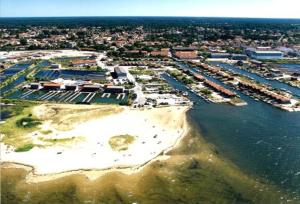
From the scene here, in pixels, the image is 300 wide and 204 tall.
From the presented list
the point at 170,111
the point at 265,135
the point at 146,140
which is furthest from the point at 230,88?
the point at 146,140

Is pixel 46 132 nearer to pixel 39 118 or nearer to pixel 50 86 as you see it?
pixel 39 118

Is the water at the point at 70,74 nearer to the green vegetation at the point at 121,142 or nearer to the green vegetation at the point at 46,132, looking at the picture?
the green vegetation at the point at 46,132

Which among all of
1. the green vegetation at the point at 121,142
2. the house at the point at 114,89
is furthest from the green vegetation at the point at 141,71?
the green vegetation at the point at 121,142

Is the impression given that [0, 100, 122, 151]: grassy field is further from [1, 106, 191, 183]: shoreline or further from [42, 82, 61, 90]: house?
[42, 82, 61, 90]: house

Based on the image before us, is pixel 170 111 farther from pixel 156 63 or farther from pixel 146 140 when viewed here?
pixel 156 63

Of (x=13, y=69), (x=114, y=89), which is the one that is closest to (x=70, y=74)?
(x=13, y=69)
